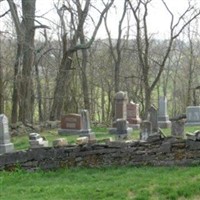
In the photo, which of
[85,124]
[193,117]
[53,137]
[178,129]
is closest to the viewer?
[178,129]

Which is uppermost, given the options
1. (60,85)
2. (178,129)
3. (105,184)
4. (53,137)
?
(60,85)

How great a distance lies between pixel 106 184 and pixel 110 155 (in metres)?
1.97

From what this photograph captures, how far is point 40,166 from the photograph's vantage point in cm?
1097

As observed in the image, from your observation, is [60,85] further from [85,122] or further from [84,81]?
[85,122]

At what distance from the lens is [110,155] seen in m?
10.4

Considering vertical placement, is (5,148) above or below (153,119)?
below

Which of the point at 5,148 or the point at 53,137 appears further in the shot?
the point at 53,137

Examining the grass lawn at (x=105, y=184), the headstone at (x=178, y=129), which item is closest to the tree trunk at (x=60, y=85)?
the headstone at (x=178, y=129)

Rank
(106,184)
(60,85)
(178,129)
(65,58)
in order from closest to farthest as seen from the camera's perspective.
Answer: (106,184) < (178,129) < (65,58) < (60,85)

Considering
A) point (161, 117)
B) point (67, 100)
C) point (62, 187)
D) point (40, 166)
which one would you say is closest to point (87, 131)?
point (161, 117)

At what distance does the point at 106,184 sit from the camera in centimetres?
842

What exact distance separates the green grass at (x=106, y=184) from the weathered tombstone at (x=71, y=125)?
22.0 feet

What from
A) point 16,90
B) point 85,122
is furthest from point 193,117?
point 16,90

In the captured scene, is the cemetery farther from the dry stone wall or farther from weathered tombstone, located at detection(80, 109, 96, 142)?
weathered tombstone, located at detection(80, 109, 96, 142)
